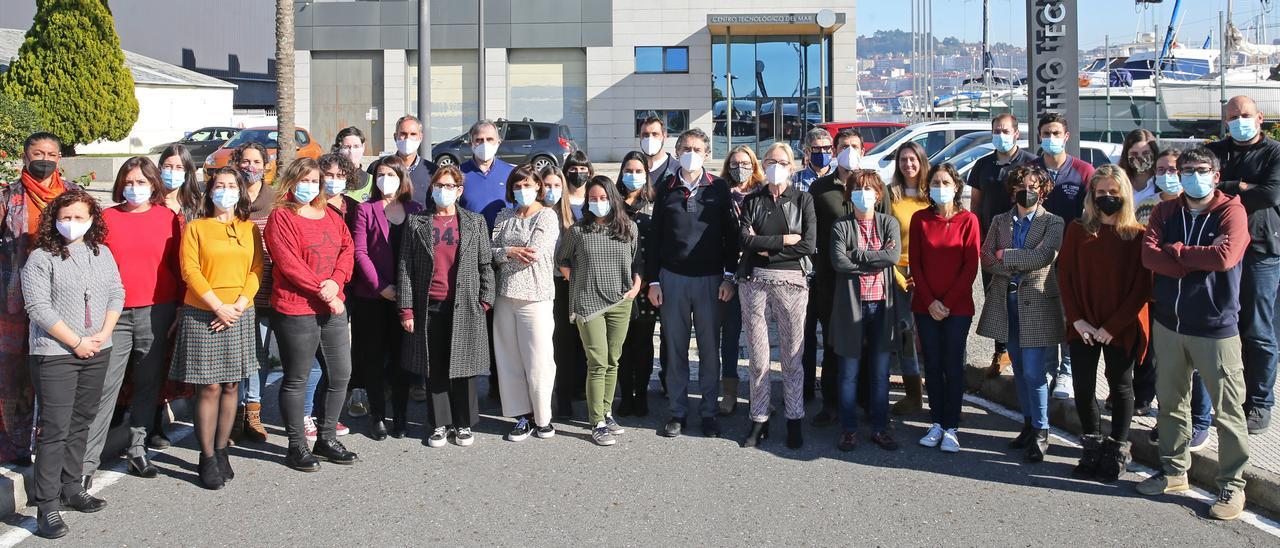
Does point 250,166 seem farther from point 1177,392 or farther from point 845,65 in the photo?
point 845,65

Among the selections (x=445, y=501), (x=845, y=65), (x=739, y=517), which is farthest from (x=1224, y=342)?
(x=845, y=65)

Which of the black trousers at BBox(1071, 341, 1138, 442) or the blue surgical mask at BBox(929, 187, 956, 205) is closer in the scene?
the black trousers at BBox(1071, 341, 1138, 442)

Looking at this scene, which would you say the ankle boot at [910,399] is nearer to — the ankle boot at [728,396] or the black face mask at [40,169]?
the ankle boot at [728,396]

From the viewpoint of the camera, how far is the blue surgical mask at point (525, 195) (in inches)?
284

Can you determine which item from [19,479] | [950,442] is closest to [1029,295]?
[950,442]

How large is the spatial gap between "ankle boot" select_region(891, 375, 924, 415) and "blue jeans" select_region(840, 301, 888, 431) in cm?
81

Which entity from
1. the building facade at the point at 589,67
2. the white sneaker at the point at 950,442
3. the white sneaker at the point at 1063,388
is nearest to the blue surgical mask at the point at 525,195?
the white sneaker at the point at 950,442

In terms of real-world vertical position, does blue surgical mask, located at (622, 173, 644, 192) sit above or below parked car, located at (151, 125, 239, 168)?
below

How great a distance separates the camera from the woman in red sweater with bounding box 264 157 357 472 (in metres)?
6.45

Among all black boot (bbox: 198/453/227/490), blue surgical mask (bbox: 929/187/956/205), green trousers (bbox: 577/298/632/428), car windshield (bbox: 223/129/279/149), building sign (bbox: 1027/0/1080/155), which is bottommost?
black boot (bbox: 198/453/227/490)

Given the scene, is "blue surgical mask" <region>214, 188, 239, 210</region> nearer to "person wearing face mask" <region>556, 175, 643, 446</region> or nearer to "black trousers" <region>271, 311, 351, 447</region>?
"black trousers" <region>271, 311, 351, 447</region>

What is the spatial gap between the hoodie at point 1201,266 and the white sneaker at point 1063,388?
5.69 ft

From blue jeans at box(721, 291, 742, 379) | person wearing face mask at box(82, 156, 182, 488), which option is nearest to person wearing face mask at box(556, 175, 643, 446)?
blue jeans at box(721, 291, 742, 379)

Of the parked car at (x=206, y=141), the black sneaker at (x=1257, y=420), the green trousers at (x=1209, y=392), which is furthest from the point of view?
the parked car at (x=206, y=141)
